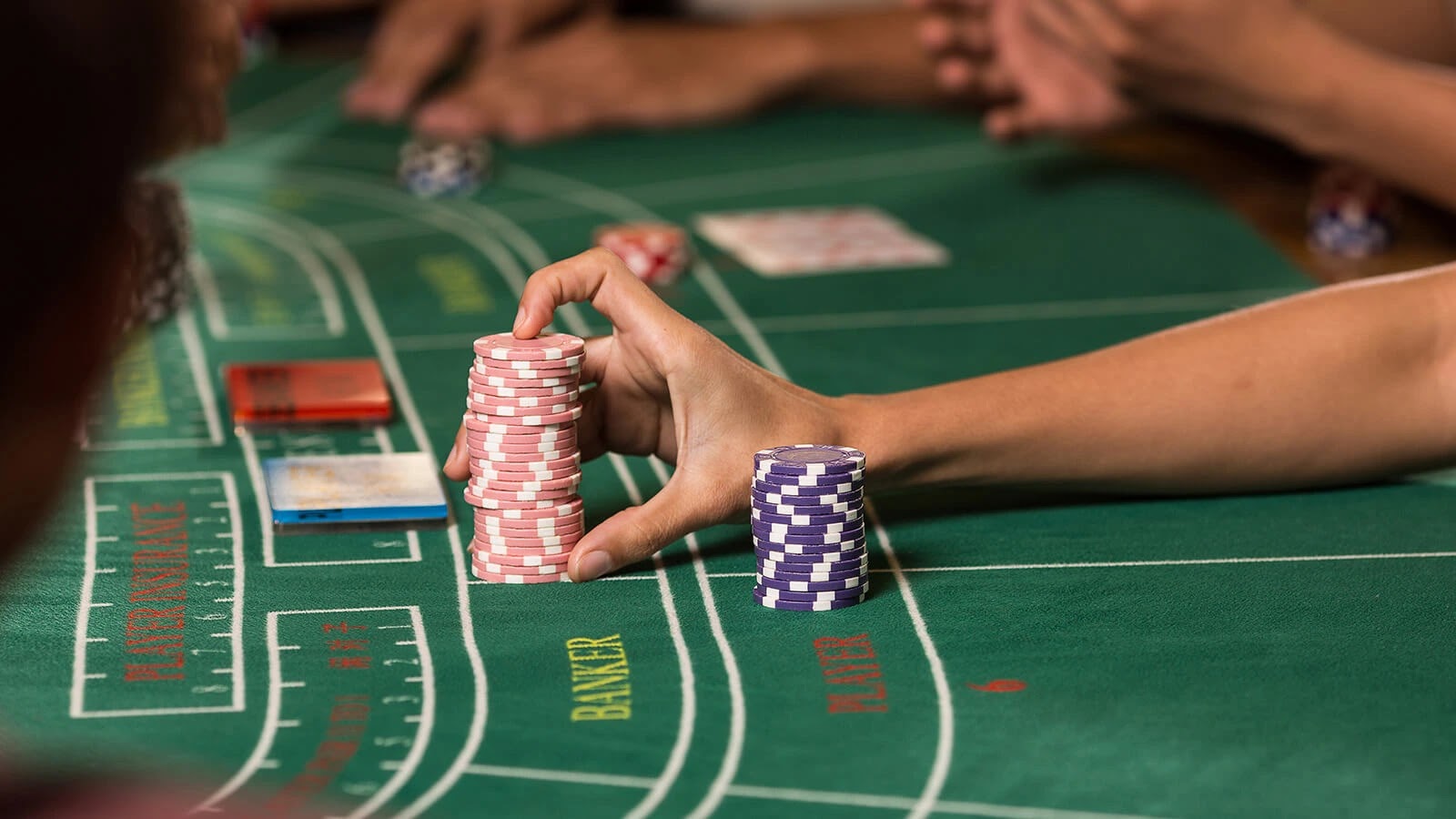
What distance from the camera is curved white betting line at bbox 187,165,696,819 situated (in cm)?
185

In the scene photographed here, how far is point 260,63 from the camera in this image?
6168mm

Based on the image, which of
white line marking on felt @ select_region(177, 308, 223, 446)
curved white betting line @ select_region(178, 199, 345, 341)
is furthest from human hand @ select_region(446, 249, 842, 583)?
curved white betting line @ select_region(178, 199, 345, 341)

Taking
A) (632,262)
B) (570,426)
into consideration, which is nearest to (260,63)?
A: (632,262)

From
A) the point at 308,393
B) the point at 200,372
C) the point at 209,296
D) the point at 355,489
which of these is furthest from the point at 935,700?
the point at 209,296

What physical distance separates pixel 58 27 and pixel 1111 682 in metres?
1.48

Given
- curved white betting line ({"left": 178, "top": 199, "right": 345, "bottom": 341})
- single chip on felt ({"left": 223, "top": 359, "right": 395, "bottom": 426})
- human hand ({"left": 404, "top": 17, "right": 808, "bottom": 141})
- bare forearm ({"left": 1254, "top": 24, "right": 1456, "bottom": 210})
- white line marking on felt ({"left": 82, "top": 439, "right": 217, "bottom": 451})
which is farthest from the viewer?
human hand ({"left": 404, "top": 17, "right": 808, "bottom": 141})

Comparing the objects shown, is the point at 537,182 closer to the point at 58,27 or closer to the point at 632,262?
the point at 632,262

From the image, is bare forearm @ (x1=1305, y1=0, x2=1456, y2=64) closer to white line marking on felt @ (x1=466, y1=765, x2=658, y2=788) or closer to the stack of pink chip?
the stack of pink chip

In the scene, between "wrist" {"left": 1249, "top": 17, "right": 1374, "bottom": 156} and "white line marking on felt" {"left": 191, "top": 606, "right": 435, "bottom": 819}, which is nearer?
"white line marking on felt" {"left": 191, "top": 606, "right": 435, "bottom": 819}

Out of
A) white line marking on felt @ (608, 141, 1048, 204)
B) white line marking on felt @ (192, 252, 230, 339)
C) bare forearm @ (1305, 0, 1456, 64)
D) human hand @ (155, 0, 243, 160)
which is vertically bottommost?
white line marking on felt @ (192, 252, 230, 339)

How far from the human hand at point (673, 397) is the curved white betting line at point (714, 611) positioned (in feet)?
0.35

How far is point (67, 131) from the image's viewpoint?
0.92m

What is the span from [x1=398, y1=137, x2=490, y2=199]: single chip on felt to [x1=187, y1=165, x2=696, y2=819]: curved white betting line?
0.21 ft

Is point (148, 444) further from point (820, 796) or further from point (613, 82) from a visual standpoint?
point (613, 82)
